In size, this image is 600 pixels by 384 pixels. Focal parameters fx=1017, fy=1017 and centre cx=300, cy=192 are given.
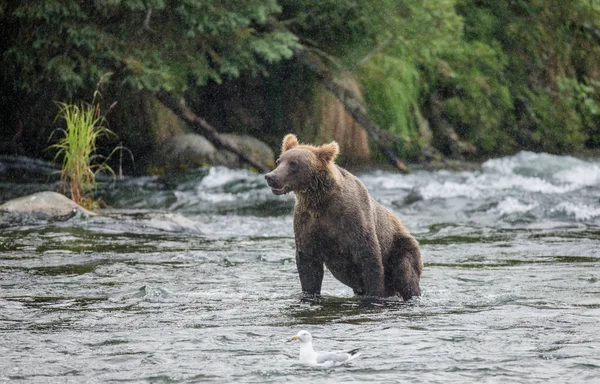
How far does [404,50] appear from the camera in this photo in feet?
62.4

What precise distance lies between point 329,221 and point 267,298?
34.9 inches

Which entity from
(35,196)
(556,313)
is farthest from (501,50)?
(556,313)

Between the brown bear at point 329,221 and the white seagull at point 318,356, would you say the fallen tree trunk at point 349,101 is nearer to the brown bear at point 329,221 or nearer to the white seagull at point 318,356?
the brown bear at point 329,221

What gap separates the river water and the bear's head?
2.95ft

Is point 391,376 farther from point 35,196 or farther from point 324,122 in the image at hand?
point 324,122

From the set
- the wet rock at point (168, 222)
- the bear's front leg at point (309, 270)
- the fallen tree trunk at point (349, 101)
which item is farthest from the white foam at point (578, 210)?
the bear's front leg at point (309, 270)

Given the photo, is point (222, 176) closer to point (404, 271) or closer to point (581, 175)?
point (581, 175)

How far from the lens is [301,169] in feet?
A: 24.7

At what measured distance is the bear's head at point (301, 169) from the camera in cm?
746

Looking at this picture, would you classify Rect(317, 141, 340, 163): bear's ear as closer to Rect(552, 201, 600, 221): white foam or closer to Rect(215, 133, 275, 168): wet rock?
Rect(552, 201, 600, 221): white foam

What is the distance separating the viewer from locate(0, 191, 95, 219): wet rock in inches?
481

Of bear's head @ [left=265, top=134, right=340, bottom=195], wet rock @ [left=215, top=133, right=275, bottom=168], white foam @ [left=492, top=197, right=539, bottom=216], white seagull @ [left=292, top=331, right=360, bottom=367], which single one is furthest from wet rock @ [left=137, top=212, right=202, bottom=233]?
white seagull @ [left=292, top=331, right=360, bottom=367]

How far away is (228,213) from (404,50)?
Result: 607 cm

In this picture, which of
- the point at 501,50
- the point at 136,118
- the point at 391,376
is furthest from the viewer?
the point at 501,50
